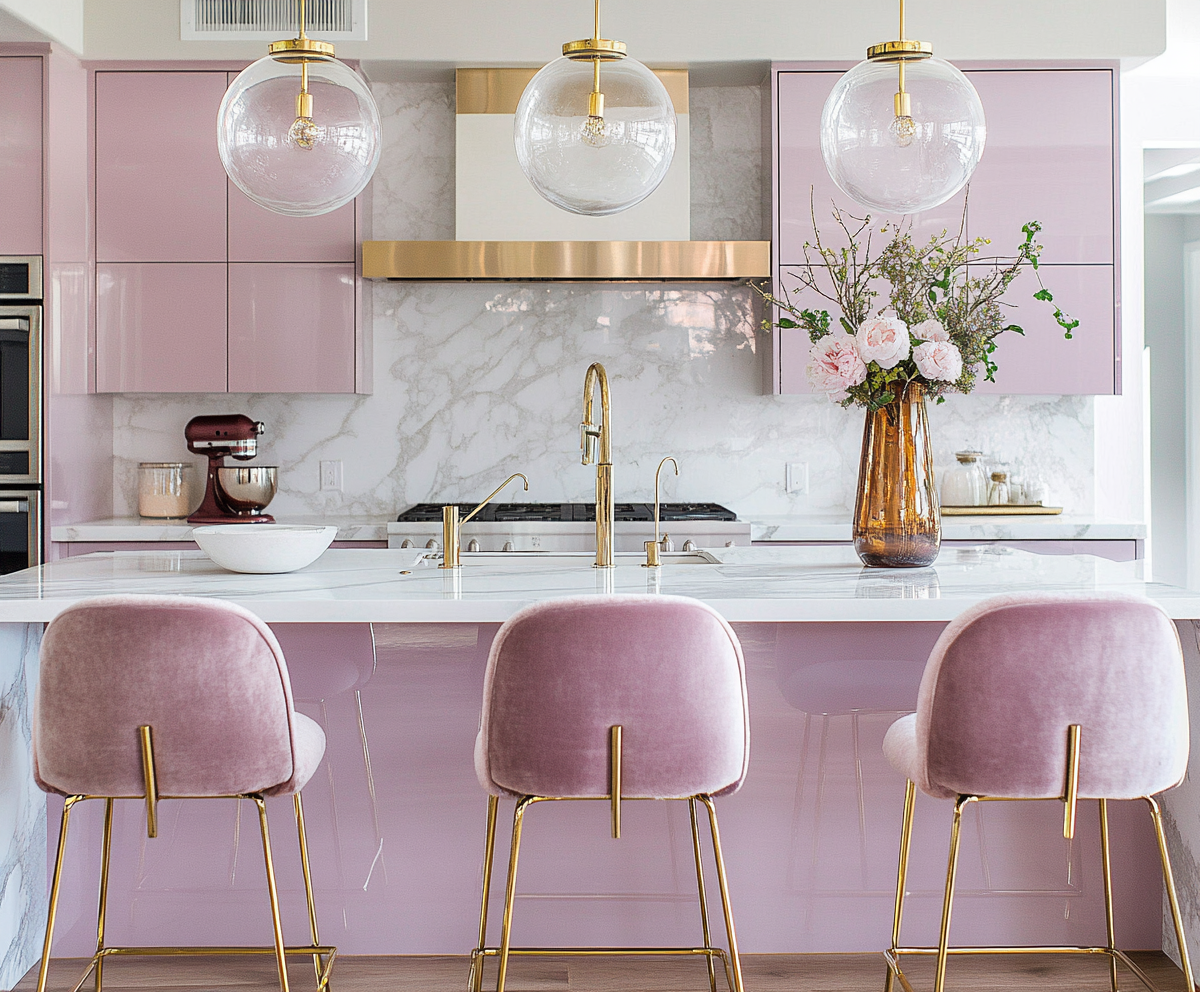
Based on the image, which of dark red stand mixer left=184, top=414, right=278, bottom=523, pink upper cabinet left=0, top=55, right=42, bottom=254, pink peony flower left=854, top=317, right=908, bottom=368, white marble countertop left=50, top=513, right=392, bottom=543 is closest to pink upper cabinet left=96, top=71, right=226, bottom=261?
pink upper cabinet left=0, top=55, right=42, bottom=254

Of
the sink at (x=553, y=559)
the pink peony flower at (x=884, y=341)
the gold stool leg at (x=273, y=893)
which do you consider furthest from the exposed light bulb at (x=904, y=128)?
the gold stool leg at (x=273, y=893)

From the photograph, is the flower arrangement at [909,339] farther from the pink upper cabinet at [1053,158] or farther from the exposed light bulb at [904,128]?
the pink upper cabinet at [1053,158]

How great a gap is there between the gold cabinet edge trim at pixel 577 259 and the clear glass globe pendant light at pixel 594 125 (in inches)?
71.3

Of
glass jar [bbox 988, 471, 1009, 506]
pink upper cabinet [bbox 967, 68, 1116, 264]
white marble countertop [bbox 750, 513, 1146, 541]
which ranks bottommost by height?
white marble countertop [bbox 750, 513, 1146, 541]

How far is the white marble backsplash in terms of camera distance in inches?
158

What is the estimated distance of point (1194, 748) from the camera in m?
2.05

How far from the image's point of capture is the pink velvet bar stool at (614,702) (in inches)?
58.4

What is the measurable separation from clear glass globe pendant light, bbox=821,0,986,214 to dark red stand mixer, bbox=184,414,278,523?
2481 millimetres

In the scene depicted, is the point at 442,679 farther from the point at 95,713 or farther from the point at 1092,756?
the point at 1092,756

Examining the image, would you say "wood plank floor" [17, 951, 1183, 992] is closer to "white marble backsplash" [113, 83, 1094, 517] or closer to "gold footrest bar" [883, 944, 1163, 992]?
"gold footrest bar" [883, 944, 1163, 992]

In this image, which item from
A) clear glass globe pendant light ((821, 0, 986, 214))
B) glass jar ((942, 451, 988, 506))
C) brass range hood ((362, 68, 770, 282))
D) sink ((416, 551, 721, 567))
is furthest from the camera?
glass jar ((942, 451, 988, 506))

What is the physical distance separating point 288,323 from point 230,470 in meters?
0.54

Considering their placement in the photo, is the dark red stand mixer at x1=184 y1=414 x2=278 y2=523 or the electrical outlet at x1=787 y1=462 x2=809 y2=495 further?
the electrical outlet at x1=787 y1=462 x2=809 y2=495

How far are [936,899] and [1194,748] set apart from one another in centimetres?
57
